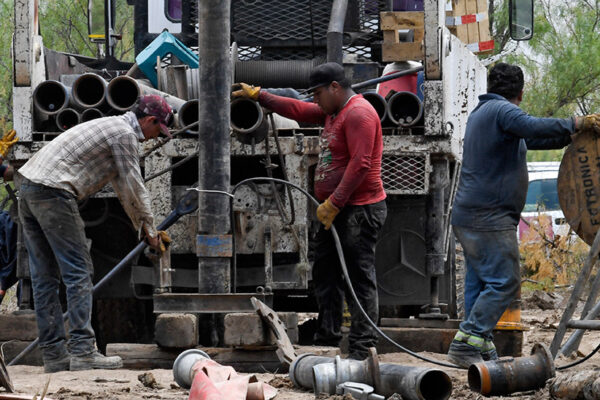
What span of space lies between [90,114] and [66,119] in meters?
0.20

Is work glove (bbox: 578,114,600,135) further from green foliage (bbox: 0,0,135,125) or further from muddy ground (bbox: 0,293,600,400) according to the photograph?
green foliage (bbox: 0,0,135,125)

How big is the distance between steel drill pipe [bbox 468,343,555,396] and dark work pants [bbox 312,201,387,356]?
1.35m

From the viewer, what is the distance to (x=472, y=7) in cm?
905

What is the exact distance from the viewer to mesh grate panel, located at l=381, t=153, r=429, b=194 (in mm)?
6891

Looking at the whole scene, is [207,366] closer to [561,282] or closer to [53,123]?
[53,123]

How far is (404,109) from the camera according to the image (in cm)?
698

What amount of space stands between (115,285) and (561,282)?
26.5 feet

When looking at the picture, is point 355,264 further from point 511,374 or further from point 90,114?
point 90,114

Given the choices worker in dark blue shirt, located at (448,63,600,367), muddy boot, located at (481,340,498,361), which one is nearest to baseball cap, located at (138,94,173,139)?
worker in dark blue shirt, located at (448,63,600,367)

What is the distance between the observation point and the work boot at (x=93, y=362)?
6324 millimetres

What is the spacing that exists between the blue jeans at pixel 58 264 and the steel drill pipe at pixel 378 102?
6.42 ft

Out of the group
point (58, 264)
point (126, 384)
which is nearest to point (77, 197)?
point (58, 264)

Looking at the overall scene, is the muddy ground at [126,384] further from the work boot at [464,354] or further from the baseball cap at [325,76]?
the baseball cap at [325,76]

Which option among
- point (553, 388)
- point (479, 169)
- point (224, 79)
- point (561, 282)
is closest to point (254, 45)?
point (224, 79)
